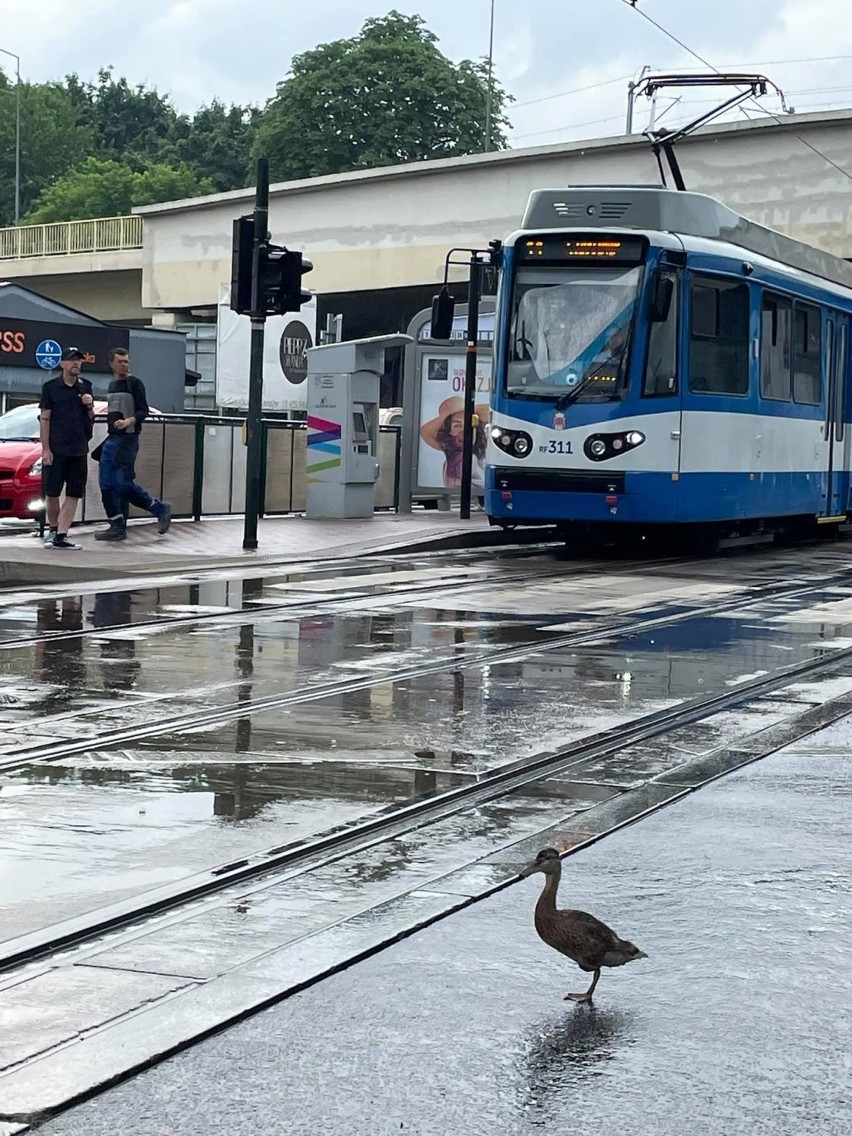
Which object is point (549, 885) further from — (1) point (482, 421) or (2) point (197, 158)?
(2) point (197, 158)

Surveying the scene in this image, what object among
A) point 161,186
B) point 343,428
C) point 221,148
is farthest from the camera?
point 221,148

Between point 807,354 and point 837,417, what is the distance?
1920 mm

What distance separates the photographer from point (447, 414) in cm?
2727

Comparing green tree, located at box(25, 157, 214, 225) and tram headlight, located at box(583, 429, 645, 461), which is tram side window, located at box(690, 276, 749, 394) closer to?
tram headlight, located at box(583, 429, 645, 461)

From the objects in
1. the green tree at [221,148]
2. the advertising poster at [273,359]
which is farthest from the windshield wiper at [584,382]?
the green tree at [221,148]

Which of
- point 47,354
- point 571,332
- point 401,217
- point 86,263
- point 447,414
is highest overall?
point 401,217

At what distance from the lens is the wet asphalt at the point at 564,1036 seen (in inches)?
154

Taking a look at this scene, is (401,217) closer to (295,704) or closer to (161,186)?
(295,704)

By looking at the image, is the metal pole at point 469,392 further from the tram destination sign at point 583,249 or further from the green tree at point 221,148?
the green tree at point 221,148

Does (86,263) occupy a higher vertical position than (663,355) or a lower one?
higher

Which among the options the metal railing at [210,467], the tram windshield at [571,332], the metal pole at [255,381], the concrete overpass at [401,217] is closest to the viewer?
the tram windshield at [571,332]

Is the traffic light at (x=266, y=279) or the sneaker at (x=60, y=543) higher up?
the traffic light at (x=266, y=279)

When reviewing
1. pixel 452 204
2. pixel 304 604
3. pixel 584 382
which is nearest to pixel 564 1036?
pixel 304 604

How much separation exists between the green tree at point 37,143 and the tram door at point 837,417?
395 ft
